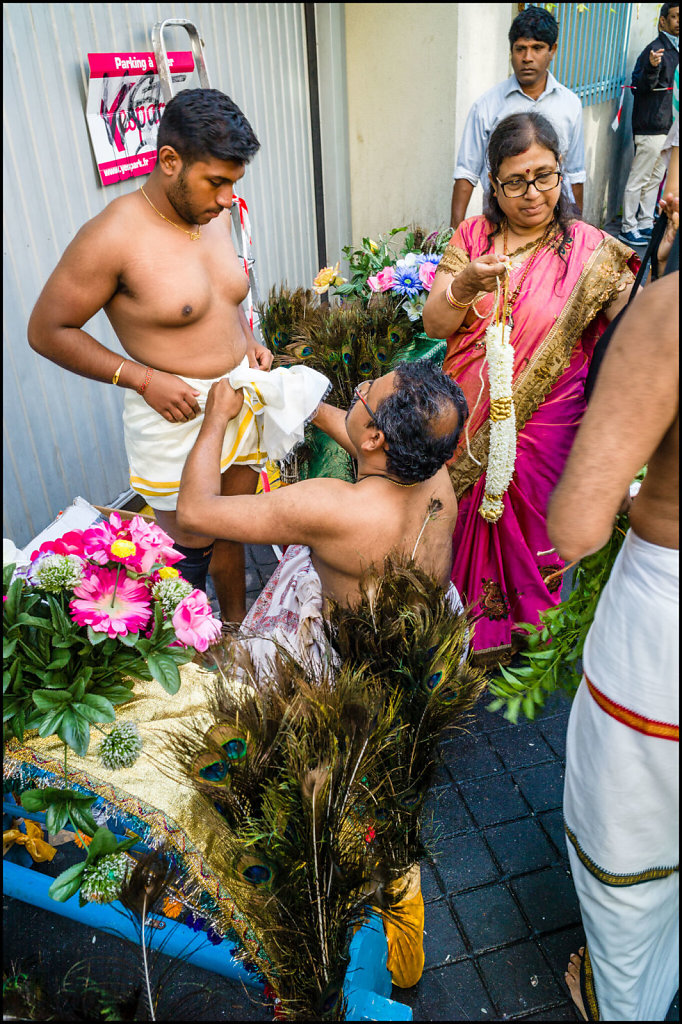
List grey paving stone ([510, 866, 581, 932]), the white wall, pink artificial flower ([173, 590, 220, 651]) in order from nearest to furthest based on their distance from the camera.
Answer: pink artificial flower ([173, 590, 220, 651]) → grey paving stone ([510, 866, 581, 932]) → the white wall

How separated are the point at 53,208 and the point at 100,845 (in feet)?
9.63

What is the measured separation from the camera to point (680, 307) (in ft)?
4.05

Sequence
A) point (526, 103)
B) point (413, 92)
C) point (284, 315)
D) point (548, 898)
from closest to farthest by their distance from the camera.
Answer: point (548, 898) < point (284, 315) < point (526, 103) < point (413, 92)

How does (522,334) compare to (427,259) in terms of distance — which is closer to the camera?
(522,334)

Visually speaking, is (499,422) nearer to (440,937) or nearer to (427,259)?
(427,259)

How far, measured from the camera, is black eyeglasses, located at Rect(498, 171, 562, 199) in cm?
257

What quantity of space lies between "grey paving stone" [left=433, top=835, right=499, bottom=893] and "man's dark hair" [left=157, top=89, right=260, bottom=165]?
7.47 ft

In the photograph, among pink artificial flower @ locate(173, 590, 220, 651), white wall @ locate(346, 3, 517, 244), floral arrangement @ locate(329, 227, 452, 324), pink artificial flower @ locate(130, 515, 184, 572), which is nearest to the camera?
pink artificial flower @ locate(173, 590, 220, 651)

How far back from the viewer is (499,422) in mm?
2650

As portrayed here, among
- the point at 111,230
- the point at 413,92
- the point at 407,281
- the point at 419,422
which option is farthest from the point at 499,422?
the point at 413,92

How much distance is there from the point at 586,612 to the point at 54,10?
3273 mm

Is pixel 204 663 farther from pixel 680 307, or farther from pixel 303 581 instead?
pixel 680 307

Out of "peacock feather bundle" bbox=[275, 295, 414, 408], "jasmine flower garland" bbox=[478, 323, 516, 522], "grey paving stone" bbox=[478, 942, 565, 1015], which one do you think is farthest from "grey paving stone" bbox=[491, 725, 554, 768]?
"peacock feather bundle" bbox=[275, 295, 414, 408]

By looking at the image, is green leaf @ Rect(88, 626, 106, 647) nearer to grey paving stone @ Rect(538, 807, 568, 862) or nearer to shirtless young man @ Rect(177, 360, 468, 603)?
shirtless young man @ Rect(177, 360, 468, 603)
